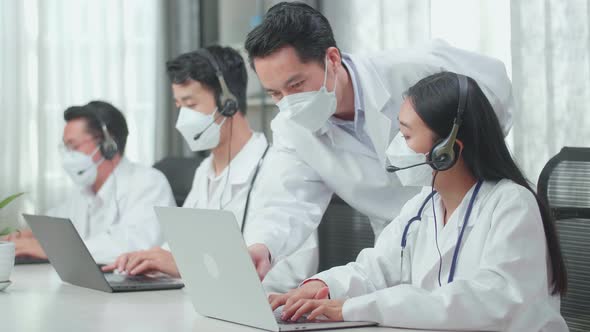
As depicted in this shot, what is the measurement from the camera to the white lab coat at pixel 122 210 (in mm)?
2760

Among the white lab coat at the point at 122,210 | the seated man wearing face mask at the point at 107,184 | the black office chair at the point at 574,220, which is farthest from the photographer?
the seated man wearing face mask at the point at 107,184

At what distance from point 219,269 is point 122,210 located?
60.6 inches

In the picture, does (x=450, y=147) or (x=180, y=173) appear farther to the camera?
(x=180, y=173)

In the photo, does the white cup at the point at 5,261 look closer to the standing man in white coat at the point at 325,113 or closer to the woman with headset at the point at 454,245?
→ the standing man in white coat at the point at 325,113

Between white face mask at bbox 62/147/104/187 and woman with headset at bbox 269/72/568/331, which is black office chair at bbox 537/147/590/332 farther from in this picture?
white face mask at bbox 62/147/104/187

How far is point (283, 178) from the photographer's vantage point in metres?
2.22

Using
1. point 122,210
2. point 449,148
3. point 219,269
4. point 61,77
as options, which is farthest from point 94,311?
point 61,77

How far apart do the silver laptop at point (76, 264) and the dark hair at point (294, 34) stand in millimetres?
576

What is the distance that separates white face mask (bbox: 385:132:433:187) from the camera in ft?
5.35

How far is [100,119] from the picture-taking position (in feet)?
10.2

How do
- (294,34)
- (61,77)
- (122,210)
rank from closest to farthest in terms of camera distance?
(294,34), (122,210), (61,77)

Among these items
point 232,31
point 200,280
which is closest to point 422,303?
point 200,280

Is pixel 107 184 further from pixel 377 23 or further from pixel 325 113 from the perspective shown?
pixel 325 113

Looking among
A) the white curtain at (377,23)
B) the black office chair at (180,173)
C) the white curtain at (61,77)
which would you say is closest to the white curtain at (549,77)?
the white curtain at (377,23)
